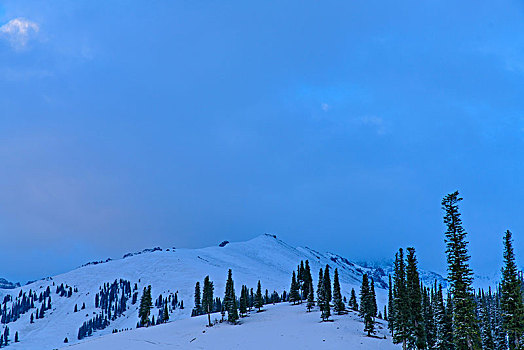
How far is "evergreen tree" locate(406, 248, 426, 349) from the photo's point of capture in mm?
53500

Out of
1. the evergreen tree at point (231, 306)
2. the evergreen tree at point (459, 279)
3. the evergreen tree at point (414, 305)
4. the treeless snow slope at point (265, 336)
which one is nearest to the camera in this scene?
the evergreen tree at point (459, 279)

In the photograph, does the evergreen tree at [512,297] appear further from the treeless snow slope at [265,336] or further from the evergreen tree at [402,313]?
the treeless snow slope at [265,336]

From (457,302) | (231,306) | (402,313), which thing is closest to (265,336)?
(231,306)

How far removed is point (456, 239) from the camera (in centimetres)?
4097

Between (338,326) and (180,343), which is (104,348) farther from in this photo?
(338,326)

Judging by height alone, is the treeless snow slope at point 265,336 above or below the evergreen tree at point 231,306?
below

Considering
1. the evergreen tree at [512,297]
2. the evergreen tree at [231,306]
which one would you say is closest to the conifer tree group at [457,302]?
the evergreen tree at [512,297]

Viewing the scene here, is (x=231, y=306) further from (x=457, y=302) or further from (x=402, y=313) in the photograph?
(x=457, y=302)

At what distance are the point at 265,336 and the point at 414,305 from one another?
107 ft

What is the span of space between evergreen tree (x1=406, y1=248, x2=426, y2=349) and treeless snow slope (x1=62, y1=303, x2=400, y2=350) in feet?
30.6

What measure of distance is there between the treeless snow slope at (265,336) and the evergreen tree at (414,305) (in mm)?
9316

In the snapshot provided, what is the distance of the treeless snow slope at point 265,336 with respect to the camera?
219ft

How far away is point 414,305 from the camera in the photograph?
53.4 metres

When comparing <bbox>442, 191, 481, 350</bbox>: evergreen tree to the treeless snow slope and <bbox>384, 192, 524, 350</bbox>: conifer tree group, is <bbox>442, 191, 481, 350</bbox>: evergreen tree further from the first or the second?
the treeless snow slope
